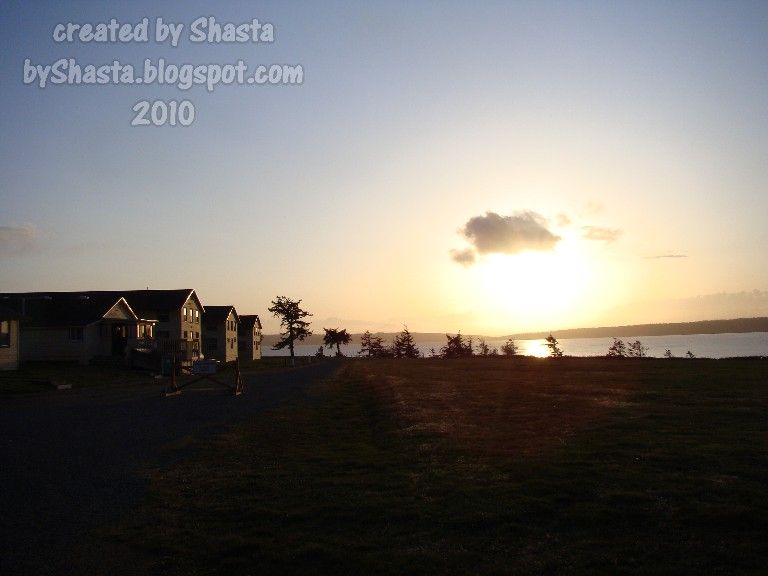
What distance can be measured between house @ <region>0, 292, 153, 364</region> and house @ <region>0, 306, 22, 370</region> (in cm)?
666

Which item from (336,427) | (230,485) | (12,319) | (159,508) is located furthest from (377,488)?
(12,319)

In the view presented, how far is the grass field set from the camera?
320 inches

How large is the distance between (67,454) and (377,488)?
325 inches

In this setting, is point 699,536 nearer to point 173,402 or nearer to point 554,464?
point 554,464

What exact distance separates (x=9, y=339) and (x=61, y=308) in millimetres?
13596

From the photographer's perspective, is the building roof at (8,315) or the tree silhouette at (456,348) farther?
the tree silhouette at (456,348)

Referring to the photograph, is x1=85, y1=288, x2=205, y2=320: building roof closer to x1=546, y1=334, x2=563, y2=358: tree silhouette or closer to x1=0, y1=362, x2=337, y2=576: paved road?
x1=0, y1=362, x2=337, y2=576: paved road

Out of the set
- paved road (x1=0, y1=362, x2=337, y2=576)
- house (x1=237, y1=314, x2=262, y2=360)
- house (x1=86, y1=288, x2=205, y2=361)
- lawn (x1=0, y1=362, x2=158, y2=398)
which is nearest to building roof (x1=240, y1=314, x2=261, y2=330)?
house (x1=237, y1=314, x2=262, y2=360)

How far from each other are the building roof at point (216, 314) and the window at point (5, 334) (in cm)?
4422

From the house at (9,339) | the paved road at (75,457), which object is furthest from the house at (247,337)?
the paved road at (75,457)

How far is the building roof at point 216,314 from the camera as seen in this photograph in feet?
306

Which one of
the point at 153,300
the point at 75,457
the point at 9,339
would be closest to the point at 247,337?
the point at 153,300

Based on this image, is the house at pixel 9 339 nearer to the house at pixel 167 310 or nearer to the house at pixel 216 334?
the house at pixel 167 310

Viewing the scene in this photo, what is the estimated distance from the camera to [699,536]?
345 inches
